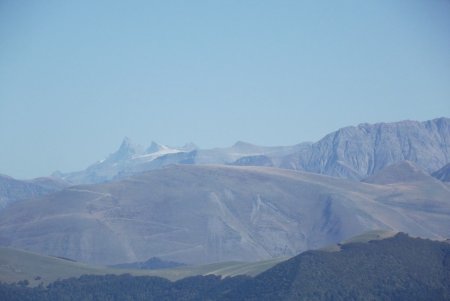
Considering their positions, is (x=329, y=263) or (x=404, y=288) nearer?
(x=404, y=288)

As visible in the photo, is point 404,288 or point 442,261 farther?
point 442,261

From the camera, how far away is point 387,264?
651 feet

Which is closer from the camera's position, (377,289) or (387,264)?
(377,289)

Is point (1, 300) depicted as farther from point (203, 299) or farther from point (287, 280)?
point (287, 280)

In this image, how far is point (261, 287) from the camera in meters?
199

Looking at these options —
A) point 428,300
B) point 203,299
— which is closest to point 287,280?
point 203,299

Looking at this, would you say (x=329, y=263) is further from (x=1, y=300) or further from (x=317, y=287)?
(x=1, y=300)

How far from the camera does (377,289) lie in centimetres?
18538

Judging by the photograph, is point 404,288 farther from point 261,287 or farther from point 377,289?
point 261,287

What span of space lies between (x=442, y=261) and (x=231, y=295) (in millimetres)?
46465

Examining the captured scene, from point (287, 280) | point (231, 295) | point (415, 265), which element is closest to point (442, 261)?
point (415, 265)

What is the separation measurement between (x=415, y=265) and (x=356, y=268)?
12605mm

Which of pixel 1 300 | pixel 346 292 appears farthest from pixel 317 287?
pixel 1 300

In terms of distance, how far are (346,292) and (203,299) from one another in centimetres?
3272
